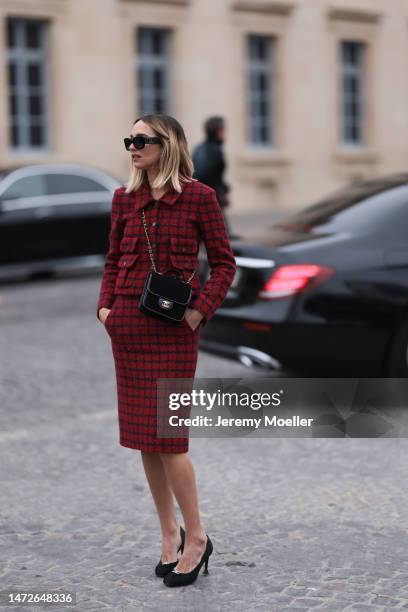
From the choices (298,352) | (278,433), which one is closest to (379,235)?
(298,352)

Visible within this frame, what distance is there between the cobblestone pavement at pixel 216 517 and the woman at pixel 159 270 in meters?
0.28

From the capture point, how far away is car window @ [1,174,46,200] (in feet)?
52.2

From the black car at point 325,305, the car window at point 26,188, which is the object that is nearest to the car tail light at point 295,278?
the black car at point 325,305

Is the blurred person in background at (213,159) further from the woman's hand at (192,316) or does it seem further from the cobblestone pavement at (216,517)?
the woman's hand at (192,316)

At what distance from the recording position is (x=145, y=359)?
4324mm

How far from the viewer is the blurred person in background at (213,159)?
533 inches

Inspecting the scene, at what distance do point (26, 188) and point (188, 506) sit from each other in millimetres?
12094

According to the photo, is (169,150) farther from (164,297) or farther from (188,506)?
(188,506)

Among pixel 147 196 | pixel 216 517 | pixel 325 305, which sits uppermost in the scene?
pixel 147 196

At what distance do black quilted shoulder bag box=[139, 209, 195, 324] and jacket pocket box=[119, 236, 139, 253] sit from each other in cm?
13

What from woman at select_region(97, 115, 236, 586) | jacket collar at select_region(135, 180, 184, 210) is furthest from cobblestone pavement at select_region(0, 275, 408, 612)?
jacket collar at select_region(135, 180, 184, 210)

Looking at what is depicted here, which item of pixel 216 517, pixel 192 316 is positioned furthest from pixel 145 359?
pixel 216 517

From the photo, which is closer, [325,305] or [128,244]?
[128,244]

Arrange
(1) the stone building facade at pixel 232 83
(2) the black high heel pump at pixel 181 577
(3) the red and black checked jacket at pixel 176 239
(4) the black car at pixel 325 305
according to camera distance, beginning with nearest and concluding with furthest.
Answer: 1. (3) the red and black checked jacket at pixel 176 239
2. (2) the black high heel pump at pixel 181 577
3. (4) the black car at pixel 325 305
4. (1) the stone building facade at pixel 232 83
